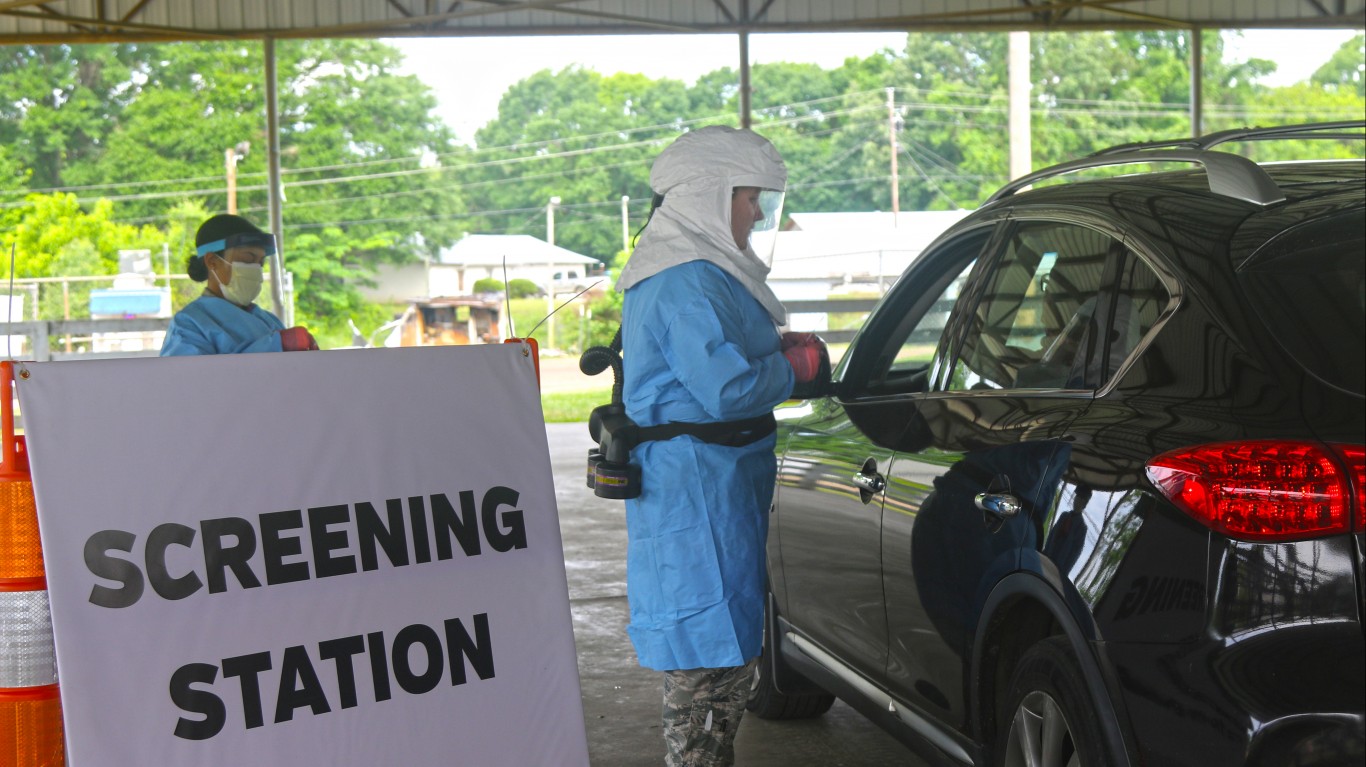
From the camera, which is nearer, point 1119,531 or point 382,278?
point 1119,531

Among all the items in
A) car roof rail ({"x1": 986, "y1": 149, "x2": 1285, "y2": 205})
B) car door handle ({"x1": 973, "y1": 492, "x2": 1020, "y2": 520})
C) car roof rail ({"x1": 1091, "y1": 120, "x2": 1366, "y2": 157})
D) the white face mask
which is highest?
car roof rail ({"x1": 1091, "y1": 120, "x2": 1366, "y2": 157})

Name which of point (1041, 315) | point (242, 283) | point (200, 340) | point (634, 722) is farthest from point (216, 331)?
point (1041, 315)

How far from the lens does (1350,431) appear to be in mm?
2111

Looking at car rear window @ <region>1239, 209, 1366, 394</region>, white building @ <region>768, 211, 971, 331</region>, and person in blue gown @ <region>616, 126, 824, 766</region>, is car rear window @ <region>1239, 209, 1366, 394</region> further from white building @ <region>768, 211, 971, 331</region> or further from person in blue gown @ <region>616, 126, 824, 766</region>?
white building @ <region>768, 211, 971, 331</region>

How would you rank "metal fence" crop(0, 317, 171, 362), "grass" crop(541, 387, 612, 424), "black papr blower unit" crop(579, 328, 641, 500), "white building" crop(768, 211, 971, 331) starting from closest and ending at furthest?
"black papr blower unit" crop(579, 328, 641, 500) < "metal fence" crop(0, 317, 171, 362) < "white building" crop(768, 211, 971, 331) < "grass" crop(541, 387, 612, 424)

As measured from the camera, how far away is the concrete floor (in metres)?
4.40

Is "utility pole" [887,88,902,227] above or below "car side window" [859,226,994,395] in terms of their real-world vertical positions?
above

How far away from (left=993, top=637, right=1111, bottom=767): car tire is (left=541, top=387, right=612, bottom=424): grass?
17820 mm

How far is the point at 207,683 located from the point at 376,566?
0.41 metres

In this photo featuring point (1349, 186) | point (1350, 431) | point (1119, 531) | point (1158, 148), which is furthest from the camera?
point (1158, 148)

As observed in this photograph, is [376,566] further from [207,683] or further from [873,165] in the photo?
[873,165]

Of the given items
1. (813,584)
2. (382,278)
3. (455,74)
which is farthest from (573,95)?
(813,584)

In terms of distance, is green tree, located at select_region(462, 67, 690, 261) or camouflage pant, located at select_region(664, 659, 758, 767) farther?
green tree, located at select_region(462, 67, 690, 261)

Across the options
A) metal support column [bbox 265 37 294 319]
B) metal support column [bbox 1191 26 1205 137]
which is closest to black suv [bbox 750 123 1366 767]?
metal support column [bbox 265 37 294 319]
